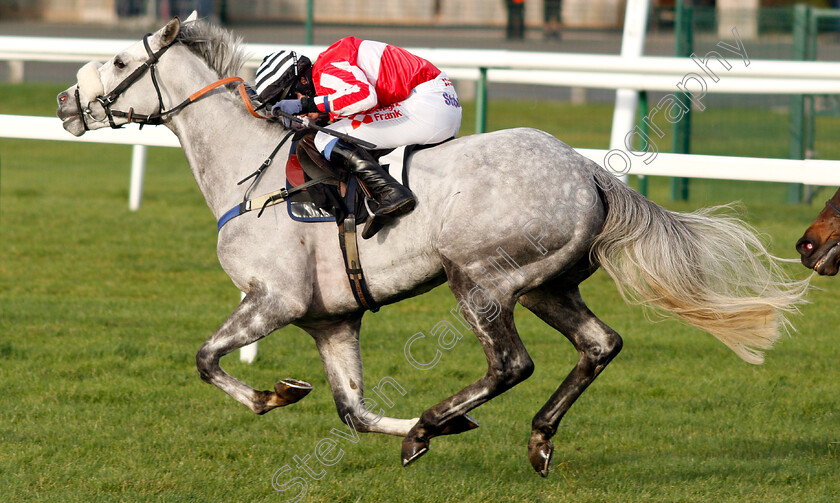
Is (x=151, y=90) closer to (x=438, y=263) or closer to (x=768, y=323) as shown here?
(x=438, y=263)

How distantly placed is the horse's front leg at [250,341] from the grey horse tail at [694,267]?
1226mm

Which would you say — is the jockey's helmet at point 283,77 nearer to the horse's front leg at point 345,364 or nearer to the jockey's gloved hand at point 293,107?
the jockey's gloved hand at point 293,107

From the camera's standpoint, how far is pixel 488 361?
3773 mm

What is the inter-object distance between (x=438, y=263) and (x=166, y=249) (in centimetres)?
511

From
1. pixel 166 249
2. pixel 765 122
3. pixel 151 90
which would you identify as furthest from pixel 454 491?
pixel 765 122

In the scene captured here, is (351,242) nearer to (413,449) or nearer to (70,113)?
(413,449)

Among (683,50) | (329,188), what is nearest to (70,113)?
(329,188)

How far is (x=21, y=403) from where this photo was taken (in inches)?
196

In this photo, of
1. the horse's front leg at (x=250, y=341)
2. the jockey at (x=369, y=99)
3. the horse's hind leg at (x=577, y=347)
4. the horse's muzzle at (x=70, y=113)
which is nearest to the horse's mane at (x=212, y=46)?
the jockey at (x=369, y=99)

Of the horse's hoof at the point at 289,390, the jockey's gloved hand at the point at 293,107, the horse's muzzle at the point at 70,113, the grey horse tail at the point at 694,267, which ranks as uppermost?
the jockey's gloved hand at the point at 293,107

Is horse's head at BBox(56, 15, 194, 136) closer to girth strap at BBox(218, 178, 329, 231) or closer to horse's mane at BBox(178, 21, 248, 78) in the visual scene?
horse's mane at BBox(178, 21, 248, 78)

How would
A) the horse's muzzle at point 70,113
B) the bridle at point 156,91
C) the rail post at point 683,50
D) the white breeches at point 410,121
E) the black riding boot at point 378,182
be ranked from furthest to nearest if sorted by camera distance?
the rail post at point 683,50
the horse's muzzle at point 70,113
the bridle at point 156,91
the white breeches at point 410,121
the black riding boot at point 378,182

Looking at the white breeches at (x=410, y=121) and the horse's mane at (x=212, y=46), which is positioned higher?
the horse's mane at (x=212, y=46)

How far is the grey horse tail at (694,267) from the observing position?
3824 mm
